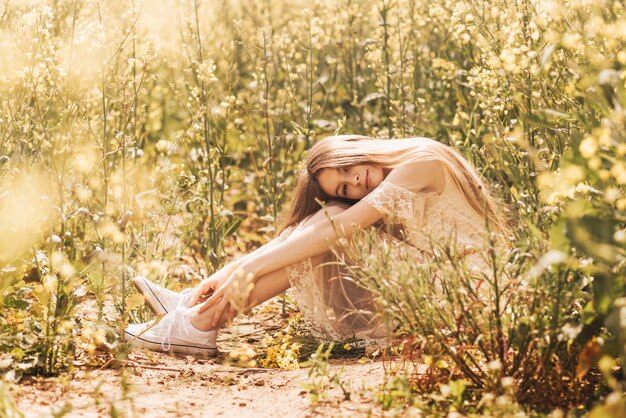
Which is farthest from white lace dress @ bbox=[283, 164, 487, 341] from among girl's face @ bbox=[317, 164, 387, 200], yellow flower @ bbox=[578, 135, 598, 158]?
yellow flower @ bbox=[578, 135, 598, 158]

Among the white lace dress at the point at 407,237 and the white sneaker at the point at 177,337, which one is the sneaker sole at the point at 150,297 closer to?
the white sneaker at the point at 177,337

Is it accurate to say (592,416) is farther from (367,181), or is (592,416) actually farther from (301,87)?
(301,87)

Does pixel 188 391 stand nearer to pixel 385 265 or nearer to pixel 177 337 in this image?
pixel 177 337

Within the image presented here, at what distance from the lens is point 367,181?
306 cm

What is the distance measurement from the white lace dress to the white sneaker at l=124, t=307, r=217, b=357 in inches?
14.4

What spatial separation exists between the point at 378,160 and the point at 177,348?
101cm

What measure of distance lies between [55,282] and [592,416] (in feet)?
5.35

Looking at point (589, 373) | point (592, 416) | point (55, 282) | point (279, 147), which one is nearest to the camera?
point (592, 416)

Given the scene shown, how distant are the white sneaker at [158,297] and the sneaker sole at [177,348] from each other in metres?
0.14

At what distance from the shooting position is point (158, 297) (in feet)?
10.00

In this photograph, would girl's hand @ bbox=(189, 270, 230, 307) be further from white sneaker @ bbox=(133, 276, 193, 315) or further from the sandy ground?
the sandy ground

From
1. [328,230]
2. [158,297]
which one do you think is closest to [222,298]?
[158,297]

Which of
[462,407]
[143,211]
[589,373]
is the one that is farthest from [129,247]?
[589,373]

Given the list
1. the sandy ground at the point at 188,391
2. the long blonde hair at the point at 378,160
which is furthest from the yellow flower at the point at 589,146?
the long blonde hair at the point at 378,160
